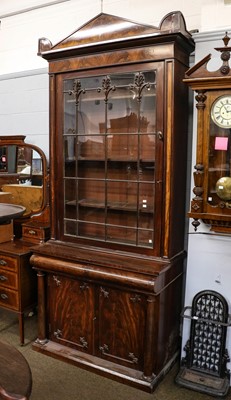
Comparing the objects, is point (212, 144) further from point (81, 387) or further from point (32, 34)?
point (32, 34)

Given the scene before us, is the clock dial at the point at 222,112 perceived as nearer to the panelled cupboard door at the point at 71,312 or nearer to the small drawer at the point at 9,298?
the panelled cupboard door at the point at 71,312

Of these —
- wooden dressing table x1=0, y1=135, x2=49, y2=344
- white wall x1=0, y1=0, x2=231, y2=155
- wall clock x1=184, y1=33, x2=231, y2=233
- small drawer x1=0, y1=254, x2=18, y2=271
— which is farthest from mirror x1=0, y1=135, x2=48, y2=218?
wall clock x1=184, y1=33, x2=231, y2=233

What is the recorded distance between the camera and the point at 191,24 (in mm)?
2617

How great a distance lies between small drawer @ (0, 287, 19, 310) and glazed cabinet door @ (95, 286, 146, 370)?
748 millimetres

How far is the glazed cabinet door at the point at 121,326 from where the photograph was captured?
2.35m

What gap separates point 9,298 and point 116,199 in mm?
1196

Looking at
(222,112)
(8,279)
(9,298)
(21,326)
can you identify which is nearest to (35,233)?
(8,279)

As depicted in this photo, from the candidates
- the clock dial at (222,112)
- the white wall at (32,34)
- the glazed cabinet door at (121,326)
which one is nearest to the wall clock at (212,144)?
the clock dial at (222,112)

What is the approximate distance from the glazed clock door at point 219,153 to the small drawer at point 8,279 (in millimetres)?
1612

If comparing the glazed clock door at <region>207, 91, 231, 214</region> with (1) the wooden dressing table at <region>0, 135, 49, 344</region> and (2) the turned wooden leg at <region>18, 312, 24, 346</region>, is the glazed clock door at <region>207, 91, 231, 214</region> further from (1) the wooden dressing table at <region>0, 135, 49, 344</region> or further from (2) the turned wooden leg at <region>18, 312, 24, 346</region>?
(2) the turned wooden leg at <region>18, 312, 24, 346</region>

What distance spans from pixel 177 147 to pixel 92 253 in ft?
3.10

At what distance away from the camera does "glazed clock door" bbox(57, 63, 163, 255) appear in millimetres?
2355

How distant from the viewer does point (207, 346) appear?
8.00 ft

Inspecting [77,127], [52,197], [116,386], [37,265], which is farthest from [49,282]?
[77,127]
